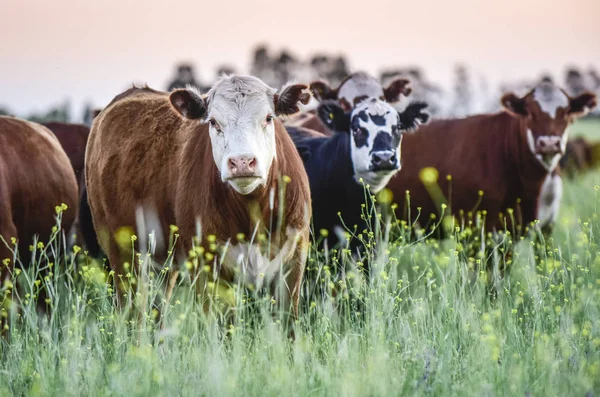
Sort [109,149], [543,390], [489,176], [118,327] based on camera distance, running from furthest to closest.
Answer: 1. [489,176]
2. [109,149]
3. [118,327]
4. [543,390]

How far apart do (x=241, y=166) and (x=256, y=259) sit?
0.71m

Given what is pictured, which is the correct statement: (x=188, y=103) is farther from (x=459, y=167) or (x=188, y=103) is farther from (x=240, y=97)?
(x=459, y=167)

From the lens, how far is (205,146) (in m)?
6.14

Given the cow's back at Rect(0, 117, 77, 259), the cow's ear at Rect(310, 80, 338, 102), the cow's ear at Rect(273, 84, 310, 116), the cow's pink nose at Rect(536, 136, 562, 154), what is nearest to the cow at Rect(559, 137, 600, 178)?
the cow's pink nose at Rect(536, 136, 562, 154)

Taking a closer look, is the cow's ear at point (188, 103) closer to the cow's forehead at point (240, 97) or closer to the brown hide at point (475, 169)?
the cow's forehead at point (240, 97)

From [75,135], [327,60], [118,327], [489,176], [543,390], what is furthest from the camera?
[327,60]

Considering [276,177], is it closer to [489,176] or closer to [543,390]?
[543,390]

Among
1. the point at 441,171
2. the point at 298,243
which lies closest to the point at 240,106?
the point at 298,243

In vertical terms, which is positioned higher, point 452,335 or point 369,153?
point 369,153

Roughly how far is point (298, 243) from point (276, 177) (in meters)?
0.46

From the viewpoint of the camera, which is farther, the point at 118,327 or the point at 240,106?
the point at 240,106

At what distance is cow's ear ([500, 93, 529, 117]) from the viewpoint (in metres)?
9.10

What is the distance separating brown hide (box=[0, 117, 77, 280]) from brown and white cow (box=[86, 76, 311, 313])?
1156 mm

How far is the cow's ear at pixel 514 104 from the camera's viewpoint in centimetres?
910
